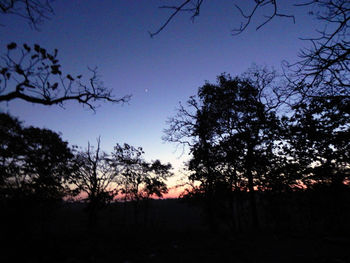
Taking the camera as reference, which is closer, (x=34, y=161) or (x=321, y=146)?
(x=321, y=146)

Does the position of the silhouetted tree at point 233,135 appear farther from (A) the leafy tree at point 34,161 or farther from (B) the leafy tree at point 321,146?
(A) the leafy tree at point 34,161

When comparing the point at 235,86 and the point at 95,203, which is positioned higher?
the point at 235,86

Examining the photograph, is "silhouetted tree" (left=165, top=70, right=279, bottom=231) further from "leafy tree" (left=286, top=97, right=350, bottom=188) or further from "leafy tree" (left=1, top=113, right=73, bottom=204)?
"leafy tree" (left=1, top=113, right=73, bottom=204)

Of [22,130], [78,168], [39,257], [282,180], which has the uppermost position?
[22,130]

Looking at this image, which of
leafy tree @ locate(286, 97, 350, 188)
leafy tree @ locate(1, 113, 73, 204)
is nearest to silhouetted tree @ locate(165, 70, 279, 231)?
leafy tree @ locate(286, 97, 350, 188)

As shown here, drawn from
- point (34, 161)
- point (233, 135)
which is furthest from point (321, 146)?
point (34, 161)

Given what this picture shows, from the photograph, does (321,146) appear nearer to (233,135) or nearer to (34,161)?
(233,135)

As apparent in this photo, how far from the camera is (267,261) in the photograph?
628cm

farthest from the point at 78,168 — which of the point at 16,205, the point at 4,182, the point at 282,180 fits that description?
the point at 282,180

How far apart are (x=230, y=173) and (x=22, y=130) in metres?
20.9

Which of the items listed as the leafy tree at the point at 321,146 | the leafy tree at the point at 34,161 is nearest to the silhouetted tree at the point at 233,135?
the leafy tree at the point at 321,146

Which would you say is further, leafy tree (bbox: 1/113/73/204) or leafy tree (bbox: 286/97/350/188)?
leafy tree (bbox: 1/113/73/204)

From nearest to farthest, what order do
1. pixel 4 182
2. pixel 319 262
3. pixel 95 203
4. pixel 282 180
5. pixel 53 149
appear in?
1. pixel 319 262
2. pixel 282 180
3. pixel 4 182
4. pixel 53 149
5. pixel 95 203

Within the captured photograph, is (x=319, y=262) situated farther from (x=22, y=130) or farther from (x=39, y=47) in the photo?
(x=22, y=130)
